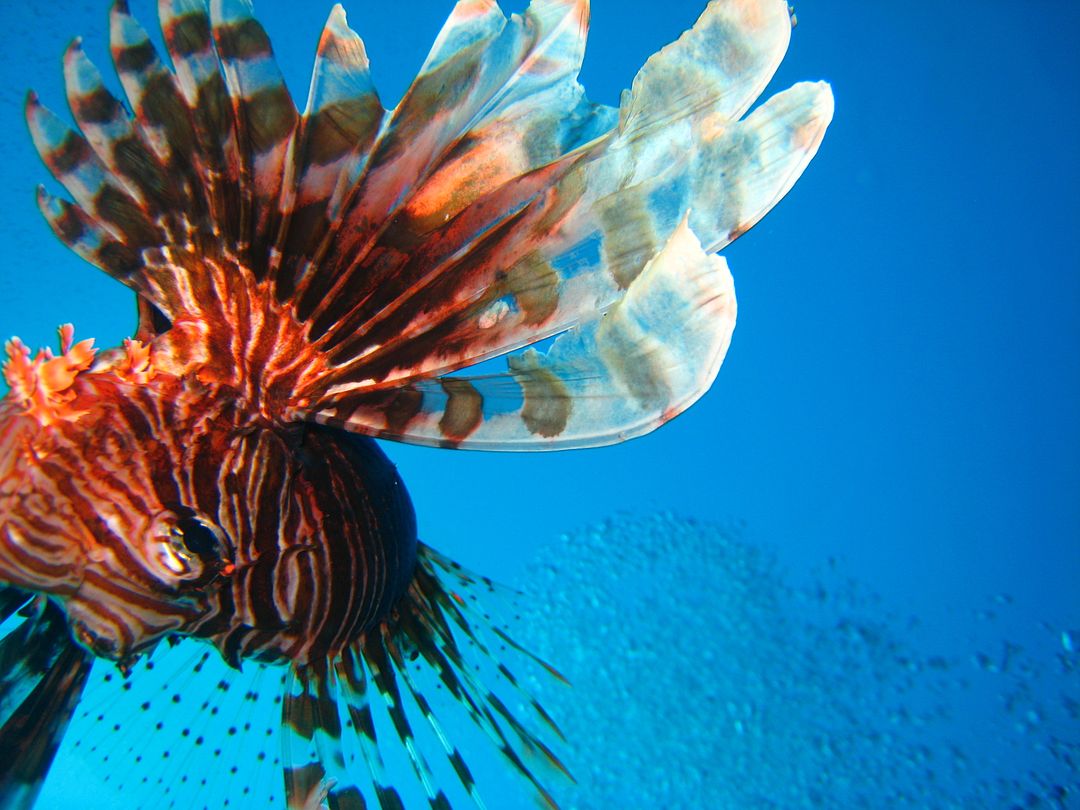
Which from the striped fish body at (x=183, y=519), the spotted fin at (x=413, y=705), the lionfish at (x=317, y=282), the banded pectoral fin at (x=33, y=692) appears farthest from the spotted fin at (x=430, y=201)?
the spotted fin at (x=413, y=705)

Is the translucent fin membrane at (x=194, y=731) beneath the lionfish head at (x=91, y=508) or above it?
beneath

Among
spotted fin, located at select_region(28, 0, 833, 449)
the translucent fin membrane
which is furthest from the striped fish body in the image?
the translucent fin membrane

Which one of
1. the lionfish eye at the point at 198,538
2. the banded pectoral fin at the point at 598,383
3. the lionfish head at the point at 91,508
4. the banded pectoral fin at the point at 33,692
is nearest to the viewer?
the banded pectoral fin at the point at 598,383

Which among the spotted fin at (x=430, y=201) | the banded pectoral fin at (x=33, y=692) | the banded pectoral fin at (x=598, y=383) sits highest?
the spotted fin at (x=430, y=201)

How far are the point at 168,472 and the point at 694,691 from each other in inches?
971

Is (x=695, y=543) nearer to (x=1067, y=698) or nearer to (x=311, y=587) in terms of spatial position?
(x=1067, y=698)

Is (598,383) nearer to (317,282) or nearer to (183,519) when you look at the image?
(317,282)

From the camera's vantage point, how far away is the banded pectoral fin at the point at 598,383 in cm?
112

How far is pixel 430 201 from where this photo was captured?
1.39 metres

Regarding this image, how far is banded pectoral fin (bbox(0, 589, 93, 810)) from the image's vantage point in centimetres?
147

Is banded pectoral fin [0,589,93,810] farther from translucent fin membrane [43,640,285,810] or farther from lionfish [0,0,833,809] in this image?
translucent fin membrane [43,640,285,810]

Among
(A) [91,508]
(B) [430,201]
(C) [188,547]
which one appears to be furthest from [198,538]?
(B) [430,201]

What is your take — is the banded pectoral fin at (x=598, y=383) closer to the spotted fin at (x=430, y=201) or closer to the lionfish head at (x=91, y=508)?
the spotted fin at (x=430, y=201)

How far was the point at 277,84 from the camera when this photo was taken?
129cm
